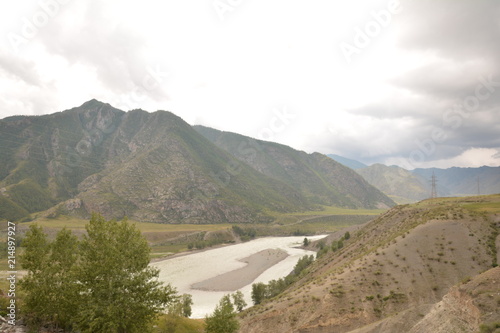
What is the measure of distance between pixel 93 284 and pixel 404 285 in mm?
41398

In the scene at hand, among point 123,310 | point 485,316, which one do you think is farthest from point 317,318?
point 123,310

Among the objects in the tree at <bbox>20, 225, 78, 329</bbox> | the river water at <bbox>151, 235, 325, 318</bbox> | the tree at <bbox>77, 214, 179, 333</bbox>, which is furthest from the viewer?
the river water at <bbox>151, 235, 325, 318</bbox>

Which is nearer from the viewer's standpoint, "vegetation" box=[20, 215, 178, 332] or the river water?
"vegetation" box=[20, 215, 178, 332]

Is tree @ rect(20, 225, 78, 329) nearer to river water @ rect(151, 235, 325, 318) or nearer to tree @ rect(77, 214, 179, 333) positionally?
tree @ rect(77, 214, 179, 333)

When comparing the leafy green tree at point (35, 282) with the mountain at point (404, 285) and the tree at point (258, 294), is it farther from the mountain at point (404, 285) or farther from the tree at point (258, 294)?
the tree at point (258, 294)

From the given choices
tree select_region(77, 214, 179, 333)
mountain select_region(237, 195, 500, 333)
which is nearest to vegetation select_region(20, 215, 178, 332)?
tree select_region(77, 214, 179, 333)

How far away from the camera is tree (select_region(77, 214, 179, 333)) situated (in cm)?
2389

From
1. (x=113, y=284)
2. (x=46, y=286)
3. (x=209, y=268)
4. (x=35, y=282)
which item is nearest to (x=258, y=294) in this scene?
(x=113, y=284)

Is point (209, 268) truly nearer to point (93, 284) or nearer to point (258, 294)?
point (258, 294)

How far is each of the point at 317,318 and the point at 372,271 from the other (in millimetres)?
13901

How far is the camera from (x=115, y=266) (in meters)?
25.0

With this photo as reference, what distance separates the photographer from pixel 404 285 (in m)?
41.4

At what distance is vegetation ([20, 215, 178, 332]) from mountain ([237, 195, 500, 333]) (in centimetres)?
2254

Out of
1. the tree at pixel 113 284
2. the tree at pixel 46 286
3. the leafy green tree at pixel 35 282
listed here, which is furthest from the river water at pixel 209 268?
the leafy green tree at pixel 35 282
